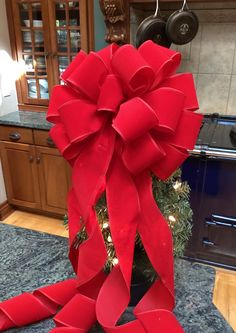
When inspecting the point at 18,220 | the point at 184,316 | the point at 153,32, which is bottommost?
the point at 18,220

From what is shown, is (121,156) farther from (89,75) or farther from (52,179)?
(52,179)

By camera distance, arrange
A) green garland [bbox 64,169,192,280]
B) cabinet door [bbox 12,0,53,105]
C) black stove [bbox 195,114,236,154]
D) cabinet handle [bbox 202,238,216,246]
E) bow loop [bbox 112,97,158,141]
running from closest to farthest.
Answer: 1. bow loop [bbox 112,97,158,141]
2. green garland [bbox 64,169,192,280]
3. black stove [bbox 195,114,236,154]
4. cabinet handle [bbox 202,238,216,246]
5. cabinet door [bbox 12,0,53,105]

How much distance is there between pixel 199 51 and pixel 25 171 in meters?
1.77

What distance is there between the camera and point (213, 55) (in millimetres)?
2328

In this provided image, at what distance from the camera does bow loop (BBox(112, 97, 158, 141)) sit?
0.49m

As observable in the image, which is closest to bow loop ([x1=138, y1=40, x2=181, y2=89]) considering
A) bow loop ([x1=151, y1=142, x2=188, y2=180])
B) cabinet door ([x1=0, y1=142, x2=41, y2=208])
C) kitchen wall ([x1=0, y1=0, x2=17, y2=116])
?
bow loop ([x1=151, y1=142, x2=188, y2=180])

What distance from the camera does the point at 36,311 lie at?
0.64 metres

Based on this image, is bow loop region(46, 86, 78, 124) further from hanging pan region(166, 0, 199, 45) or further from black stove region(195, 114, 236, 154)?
hanging pan region(166, 0, 199, 45)

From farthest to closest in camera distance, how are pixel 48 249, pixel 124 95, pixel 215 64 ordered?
pixel 215 64 → pixel 48 249 → pixel 124 95

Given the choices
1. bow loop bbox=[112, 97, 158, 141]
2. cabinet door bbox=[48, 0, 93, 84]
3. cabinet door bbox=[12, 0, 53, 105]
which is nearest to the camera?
bow loop bbox=[112, 97, 158, 141]

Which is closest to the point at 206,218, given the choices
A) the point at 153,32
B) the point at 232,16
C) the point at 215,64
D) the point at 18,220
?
the point at 215,64

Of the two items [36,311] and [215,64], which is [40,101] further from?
[36,311]

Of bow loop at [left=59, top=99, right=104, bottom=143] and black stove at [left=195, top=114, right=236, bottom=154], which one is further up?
bow loop at [left=59, top=99, right=104, bottom=143]

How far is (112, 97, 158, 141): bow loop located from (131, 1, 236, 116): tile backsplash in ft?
6.42
